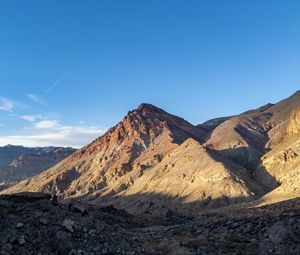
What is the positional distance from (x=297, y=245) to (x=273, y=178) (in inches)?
3583

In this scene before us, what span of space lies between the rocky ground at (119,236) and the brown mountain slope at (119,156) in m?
115

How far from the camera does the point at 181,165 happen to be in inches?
5025

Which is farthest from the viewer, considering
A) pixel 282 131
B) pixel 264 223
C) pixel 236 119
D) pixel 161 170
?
pixel 236 119

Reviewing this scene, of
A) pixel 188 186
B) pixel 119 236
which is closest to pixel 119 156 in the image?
pixel 188 186

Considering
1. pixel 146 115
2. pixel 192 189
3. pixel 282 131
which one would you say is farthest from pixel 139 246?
pixel 146 115

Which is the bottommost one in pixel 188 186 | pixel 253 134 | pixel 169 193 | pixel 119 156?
pixel 169 193

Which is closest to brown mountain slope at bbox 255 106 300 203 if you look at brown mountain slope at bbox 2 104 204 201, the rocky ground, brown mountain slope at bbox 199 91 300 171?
brown mountain slope at bbox 199 91 300 171

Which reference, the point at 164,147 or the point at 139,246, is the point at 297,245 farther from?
the point at 164,147

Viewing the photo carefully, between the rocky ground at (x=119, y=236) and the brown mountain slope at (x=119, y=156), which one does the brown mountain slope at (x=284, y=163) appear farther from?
the rocky ground at (x=119, y=236)

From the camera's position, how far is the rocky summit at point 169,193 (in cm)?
2261

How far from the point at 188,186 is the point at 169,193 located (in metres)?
4.72

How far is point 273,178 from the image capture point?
110m

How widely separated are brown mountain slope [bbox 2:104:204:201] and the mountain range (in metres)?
0.34

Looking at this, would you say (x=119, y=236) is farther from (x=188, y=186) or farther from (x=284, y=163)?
(x=284, y=163)
